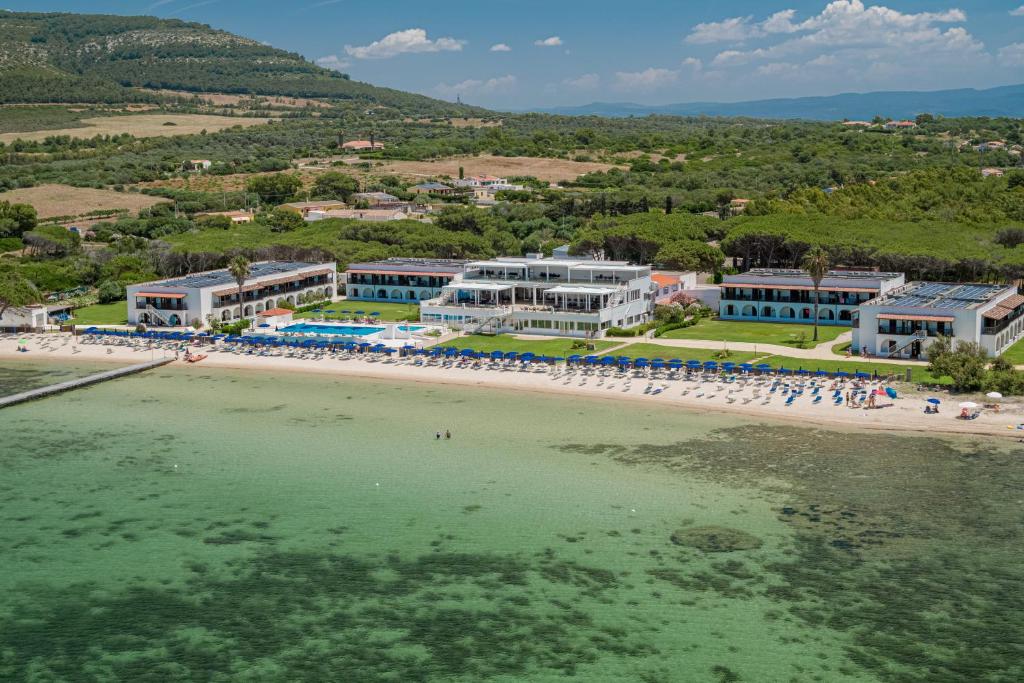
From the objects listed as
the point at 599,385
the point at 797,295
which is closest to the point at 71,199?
the point at 797,295

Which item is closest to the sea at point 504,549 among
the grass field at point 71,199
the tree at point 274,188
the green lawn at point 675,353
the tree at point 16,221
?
the green lawn at point 675,353

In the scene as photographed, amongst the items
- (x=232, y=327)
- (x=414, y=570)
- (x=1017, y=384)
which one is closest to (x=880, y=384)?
(x=1017, y=384)

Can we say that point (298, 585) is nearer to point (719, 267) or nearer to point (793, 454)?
point (793, 454)

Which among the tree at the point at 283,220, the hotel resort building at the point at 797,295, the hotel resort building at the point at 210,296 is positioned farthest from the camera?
the tree at the point at 283,220

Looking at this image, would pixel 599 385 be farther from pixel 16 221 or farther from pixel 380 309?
pixel 16 221

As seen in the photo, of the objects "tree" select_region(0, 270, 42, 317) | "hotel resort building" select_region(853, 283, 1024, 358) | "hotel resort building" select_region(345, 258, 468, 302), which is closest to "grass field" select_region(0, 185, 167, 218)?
"tree" select_region(0, 270, 42, 317)

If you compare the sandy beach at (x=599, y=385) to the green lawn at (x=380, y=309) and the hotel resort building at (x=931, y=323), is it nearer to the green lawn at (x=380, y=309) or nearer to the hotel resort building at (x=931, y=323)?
the hotel resort building at (x=931, y=323)
